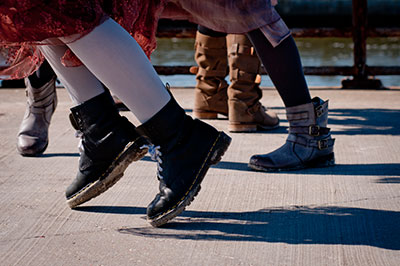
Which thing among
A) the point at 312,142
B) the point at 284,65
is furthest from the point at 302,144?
the point at 284,65

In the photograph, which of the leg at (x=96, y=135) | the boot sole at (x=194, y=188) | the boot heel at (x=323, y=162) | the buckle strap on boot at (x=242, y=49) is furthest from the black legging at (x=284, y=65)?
the buckle strap on boot at (x=242, y=49)

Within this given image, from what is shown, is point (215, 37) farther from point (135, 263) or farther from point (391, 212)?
point (135, 263)

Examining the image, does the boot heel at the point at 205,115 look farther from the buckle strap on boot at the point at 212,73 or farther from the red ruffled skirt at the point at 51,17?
the red ruffled skirt at the point at 51,17

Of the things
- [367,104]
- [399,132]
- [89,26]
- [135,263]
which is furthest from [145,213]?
[367,104]

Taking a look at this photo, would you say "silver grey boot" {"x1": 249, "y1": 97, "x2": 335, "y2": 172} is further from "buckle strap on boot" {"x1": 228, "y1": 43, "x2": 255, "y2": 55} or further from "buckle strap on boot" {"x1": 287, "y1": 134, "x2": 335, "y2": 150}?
"buckle strap on boot" {"x1": 228, "y1": 43, "x2": 255, "y2": 55}

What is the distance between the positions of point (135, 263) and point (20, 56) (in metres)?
1.01

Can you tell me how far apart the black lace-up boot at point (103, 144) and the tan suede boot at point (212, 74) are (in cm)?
174

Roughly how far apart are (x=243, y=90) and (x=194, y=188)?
1546 mm

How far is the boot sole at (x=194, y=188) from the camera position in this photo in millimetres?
2000

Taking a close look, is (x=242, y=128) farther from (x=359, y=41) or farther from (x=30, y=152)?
(x=359, y=41)

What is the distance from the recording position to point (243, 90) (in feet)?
11.5

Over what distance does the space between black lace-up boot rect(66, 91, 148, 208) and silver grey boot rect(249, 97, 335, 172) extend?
2.33ft

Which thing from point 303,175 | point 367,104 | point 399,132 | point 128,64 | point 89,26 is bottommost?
point 367,104

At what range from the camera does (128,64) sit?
1.95m
